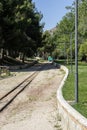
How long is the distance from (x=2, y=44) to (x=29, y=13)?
22.0 m

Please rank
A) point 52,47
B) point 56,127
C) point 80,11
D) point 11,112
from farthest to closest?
1. point 52,47
2. point 80,11
3. point 11,112
4. point 56,127

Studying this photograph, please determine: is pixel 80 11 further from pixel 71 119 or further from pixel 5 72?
pixel 71 119

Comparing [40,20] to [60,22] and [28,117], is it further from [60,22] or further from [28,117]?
[28,117]

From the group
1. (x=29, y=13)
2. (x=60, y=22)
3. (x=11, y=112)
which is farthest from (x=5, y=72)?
(x=60, y=22)

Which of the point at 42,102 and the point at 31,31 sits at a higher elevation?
the point at 31,31

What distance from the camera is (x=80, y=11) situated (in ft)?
201

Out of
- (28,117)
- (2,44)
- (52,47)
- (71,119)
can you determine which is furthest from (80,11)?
(52,47)

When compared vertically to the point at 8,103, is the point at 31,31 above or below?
above

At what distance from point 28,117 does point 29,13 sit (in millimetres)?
62509

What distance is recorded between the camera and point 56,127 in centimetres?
1345

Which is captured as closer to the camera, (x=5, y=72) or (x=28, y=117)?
(x=28, y=117)

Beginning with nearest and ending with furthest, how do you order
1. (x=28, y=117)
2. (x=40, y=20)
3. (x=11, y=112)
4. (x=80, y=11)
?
1. (x=28, y=117)
2. (x=11, y=112)
3. (x=80, y=11)
4. (x=40, y=20)

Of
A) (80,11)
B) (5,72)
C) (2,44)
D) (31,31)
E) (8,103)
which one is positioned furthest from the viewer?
(31,31)

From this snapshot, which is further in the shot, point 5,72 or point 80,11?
point 80,11
